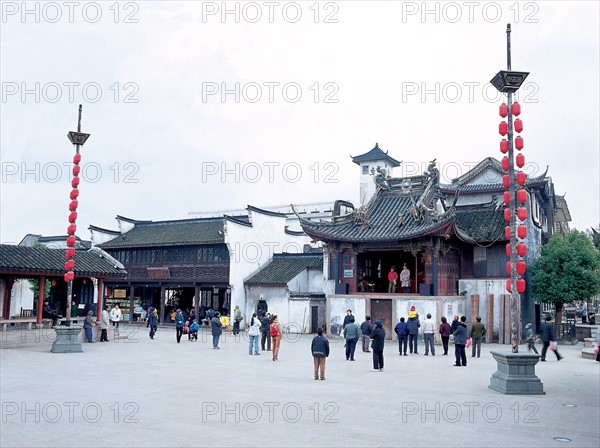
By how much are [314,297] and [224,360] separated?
13.0 m

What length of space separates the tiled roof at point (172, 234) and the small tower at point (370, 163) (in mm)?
11184

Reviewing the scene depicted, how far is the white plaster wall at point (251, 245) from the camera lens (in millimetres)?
32875

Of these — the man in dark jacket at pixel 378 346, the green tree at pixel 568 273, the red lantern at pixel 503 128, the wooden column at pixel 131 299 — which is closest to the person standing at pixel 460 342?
the man in dark jacket at pixel 378 346

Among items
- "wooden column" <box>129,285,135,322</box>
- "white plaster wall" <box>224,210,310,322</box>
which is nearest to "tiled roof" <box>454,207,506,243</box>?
"white plaster wall" <box>224,210,310,322</box>

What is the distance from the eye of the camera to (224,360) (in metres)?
17.7

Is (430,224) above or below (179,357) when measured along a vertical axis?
above

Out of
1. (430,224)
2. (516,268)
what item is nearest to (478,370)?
(516,268)

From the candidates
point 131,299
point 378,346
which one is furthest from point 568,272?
point 131,299

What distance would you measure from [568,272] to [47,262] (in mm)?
21864

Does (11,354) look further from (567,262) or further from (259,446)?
(567,262)

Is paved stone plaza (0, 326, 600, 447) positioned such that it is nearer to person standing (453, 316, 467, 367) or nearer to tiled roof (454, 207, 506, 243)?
person standing (453, 316, 467, 367)

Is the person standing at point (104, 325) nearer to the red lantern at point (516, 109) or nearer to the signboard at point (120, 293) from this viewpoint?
the signboard at point (120, 293)

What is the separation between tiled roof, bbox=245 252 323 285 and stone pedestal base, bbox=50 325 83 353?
44.8 ft

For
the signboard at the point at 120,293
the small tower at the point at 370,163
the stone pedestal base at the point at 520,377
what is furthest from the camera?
the small tower at the point at 370,163
